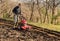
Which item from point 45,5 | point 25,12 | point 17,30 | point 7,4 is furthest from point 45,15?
point 17,30

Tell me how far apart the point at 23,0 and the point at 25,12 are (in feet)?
20.6

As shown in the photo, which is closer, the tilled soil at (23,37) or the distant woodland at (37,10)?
the tilled soil at (23,37)

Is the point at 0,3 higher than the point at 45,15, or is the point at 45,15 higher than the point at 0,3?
the point at 0,3

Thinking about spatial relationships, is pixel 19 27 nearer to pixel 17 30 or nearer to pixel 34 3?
pixel 17 30

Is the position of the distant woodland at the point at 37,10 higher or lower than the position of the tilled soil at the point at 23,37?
higher

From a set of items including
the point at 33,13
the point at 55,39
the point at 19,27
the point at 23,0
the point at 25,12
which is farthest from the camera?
the point at 23,0

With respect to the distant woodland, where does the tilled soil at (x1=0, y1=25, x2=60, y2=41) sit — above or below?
below

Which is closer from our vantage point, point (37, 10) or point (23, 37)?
point (23, 37)

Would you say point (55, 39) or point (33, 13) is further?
point (33, 13)

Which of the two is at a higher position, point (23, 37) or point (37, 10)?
point (37, 10)

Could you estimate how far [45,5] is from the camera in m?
37.3

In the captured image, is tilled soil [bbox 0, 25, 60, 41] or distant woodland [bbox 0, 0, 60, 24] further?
distant woodland [bbox 0, 0, 60, 24]

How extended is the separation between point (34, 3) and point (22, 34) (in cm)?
2242

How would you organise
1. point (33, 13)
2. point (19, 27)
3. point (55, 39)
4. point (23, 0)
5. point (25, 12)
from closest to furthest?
point (55, 39), point (19, 27), point (25, 12), point (33, 13), point (23, 0)
